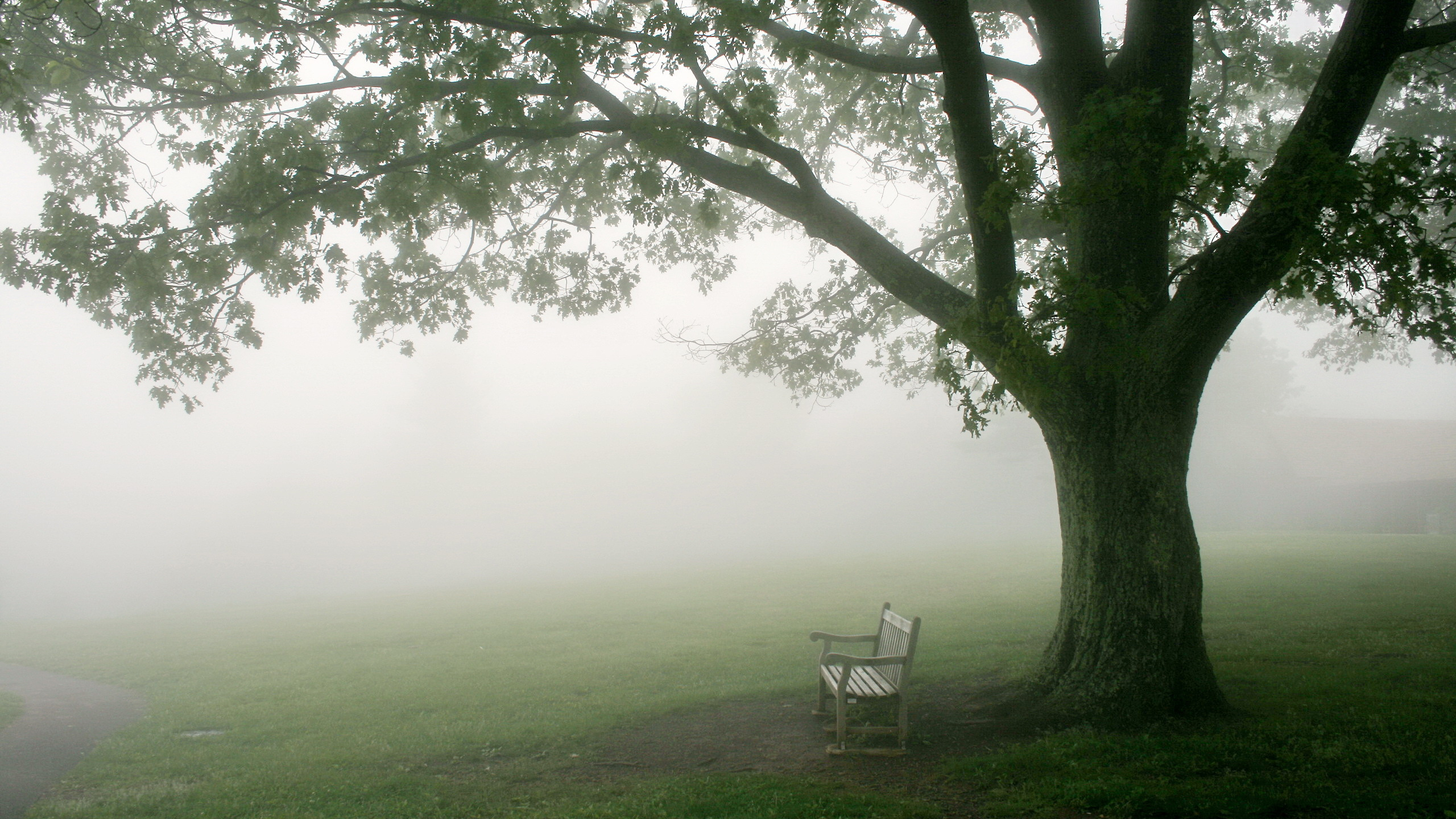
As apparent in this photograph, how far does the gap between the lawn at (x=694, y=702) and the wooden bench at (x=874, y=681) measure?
2.87 feet

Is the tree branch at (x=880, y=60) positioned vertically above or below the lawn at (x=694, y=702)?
above

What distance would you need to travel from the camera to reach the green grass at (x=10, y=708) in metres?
10.1

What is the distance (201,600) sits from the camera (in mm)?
45531

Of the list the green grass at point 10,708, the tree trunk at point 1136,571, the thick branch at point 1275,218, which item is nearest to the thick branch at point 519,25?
the thick branch at point 1275,218

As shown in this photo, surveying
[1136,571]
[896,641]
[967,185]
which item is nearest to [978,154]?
[967,185]

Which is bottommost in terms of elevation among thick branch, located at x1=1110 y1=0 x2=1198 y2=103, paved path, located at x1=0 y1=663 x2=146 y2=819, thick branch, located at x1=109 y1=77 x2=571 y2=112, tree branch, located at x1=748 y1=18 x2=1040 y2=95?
paved path, located at x1=0 y1=663 x2=146 y2=819

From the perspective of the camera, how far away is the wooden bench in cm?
716

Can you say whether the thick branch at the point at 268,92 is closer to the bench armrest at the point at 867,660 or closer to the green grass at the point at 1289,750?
the bench armrest at the point at 867,660

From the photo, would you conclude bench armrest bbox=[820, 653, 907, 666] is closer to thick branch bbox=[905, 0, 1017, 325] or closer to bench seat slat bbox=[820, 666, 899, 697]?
bench seat slat bbox=[820, 666, 899, 697]

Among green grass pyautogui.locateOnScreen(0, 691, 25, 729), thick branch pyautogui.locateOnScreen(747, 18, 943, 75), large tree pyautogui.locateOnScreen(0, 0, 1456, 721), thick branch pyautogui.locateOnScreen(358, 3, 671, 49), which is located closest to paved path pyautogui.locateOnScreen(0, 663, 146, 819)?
green grass pyautogui.locateOnScreen(0, 691, 25, 729)

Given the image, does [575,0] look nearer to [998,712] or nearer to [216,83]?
[216,83]

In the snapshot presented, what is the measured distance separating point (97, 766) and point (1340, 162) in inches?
481

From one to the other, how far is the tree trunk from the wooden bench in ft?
4.61

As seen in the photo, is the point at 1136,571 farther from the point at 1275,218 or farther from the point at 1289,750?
the point at 1275,218
